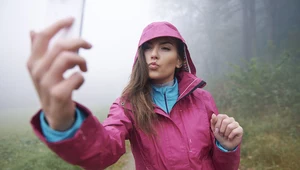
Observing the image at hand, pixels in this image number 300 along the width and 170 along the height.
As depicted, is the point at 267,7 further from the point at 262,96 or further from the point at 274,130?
the point at 274,130

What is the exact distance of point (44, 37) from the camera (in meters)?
0.63

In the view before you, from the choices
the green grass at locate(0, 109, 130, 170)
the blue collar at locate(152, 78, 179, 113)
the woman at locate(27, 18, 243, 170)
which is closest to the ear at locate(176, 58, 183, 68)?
the woman at locate(27, 18, 243, 170)

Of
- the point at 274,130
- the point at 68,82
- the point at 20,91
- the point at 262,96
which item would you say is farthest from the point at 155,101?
the point at 262,96

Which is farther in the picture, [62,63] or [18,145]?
[18,145]

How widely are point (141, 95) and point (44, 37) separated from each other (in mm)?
1046

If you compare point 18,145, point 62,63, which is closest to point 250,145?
point 18,145

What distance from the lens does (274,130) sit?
5.42m

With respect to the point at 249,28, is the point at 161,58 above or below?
above

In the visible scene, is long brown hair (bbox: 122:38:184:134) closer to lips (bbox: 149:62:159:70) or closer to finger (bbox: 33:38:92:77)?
lips (bbox: 149:62:159:70)

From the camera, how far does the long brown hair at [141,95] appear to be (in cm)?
149

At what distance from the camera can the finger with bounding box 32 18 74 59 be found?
625 millimetres

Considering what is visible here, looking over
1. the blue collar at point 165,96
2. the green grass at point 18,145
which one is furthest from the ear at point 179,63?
the green grass at point 18,145

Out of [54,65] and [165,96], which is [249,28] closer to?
[165,96]

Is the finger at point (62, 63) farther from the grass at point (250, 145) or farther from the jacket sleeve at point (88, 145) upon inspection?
the grass at point (250, 145)
